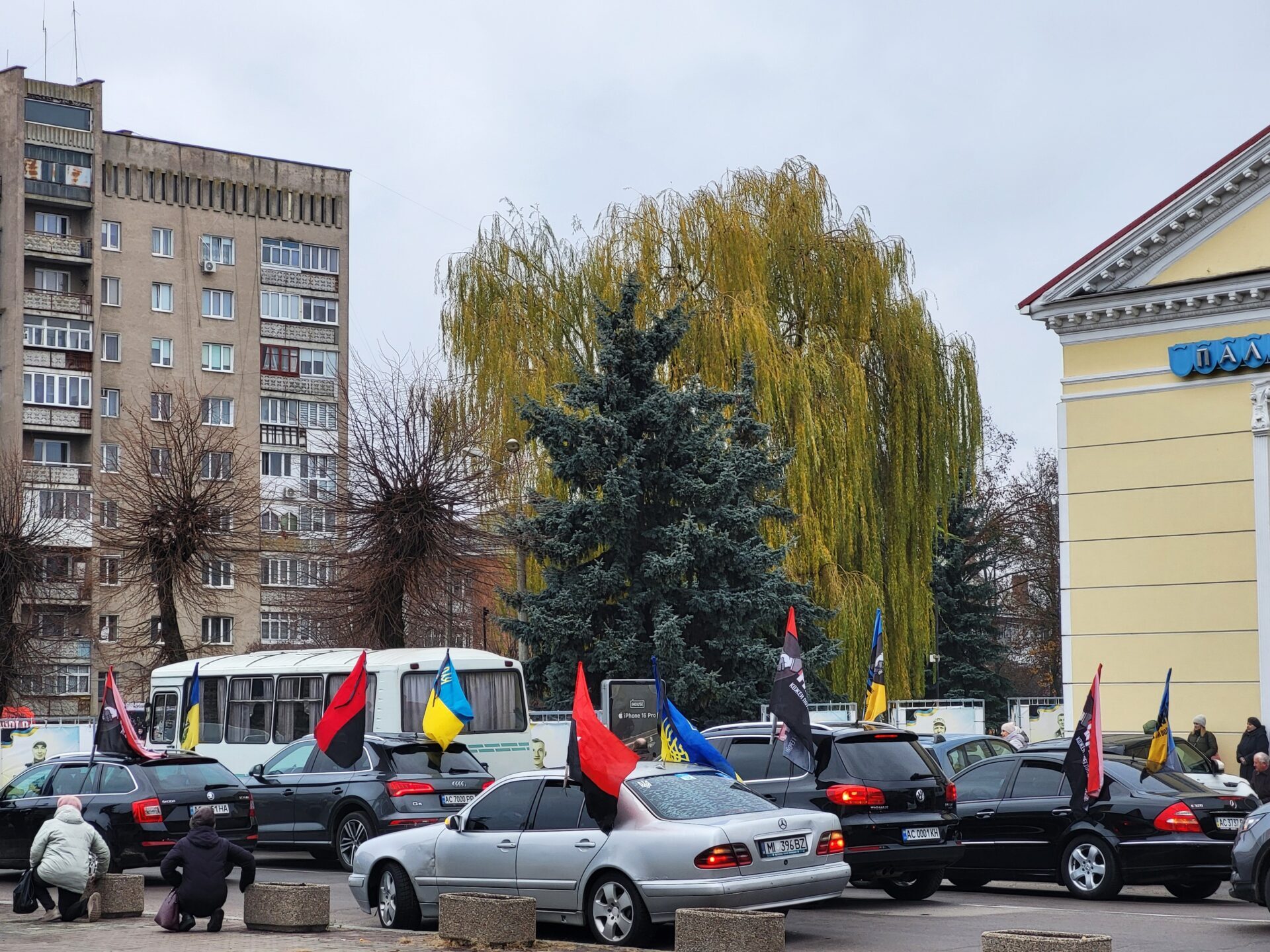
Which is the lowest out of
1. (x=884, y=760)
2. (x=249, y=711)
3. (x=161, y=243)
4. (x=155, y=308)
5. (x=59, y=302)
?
(x=249, y=711)

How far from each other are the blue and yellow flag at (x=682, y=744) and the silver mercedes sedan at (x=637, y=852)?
1.15 meters

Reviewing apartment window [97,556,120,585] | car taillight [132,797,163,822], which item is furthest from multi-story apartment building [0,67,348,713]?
car taillight [132,797,163,822]

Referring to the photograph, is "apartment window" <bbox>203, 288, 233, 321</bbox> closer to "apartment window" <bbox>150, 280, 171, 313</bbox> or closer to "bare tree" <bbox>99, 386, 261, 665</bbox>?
"apartment window" <bbox>150, 280, 171, 313</bbox>

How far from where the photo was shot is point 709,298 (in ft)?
115

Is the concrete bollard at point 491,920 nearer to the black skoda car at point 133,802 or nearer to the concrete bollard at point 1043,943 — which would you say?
the concrete bollard at point 1043,943

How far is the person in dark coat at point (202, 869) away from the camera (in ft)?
47.9

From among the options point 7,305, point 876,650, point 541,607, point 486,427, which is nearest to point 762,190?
point 486,427

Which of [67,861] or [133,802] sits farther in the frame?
[133,802]

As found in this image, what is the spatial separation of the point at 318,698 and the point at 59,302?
4613 cm

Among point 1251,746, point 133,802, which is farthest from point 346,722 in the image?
point 1251,746

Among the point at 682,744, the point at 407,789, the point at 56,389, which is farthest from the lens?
the point at 56,389

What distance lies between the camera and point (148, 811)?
19.0 metres

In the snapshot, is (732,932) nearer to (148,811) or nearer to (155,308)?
(148,811)

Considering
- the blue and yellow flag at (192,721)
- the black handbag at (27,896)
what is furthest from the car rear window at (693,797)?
the blue and yellow flag at (192,721)
